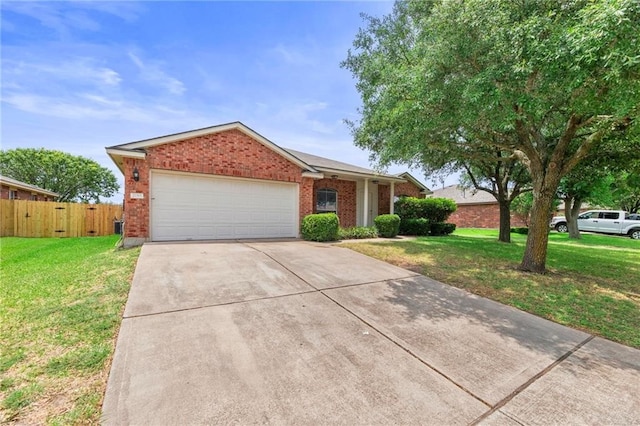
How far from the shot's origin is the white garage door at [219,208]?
8.88 meters

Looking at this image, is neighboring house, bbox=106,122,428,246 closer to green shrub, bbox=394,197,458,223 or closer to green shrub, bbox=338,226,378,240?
green shrub, bbox=338,226,378,240

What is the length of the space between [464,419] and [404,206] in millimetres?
13672

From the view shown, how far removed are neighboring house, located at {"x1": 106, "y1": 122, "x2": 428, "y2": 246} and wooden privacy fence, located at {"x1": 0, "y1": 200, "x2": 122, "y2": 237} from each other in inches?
252

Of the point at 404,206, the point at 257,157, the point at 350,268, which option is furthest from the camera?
the point at 404,206

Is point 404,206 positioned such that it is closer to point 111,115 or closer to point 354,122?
point 354,122

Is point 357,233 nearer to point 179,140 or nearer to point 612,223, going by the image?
point 179,140

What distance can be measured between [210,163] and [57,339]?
7.21 meters

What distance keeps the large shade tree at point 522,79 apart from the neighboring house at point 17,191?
20718 mm

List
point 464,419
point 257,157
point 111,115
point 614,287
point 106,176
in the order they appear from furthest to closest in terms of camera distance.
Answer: point 106,176 < point 111,115 < point 257,157 < point 614,287 < point 464,419

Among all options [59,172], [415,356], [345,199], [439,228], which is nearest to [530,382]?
[415,356]

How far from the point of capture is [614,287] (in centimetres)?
582

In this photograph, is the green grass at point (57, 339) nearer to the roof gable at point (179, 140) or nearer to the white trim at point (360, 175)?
the roof gable at point (179, 140)

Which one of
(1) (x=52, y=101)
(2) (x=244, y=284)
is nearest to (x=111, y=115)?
(1) (x=52, y=101)

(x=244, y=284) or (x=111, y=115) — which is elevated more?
(x=111, y=115)
